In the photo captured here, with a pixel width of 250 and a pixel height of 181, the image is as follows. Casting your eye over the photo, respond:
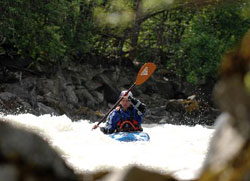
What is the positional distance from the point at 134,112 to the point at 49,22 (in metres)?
8.18

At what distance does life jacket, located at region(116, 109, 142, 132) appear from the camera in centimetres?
893

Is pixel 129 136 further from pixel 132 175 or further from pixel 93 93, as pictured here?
pixel 93 93

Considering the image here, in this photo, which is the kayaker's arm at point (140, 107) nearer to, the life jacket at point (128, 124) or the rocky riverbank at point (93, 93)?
the life jacket at point (128, 124)

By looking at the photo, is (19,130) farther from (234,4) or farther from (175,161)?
(234,4)

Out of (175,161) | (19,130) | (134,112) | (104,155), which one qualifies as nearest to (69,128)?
(134,112)

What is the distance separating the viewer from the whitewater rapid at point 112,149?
6695 millimetres

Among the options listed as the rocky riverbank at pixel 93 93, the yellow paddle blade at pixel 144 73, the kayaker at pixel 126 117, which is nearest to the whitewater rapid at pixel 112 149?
the kayaker at pixel 126 117

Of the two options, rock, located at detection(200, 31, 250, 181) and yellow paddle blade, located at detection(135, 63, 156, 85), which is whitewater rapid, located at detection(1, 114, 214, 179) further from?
rock, located at detection(200, 31, 250, 181)

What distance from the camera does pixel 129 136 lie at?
839cm

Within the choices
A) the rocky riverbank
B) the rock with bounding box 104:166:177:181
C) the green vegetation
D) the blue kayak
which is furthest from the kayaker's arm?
the green vegetation

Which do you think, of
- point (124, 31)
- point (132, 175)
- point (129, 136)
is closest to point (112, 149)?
point (129, 136)

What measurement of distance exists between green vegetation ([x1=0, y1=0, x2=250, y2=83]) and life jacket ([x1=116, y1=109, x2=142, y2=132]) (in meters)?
7.15

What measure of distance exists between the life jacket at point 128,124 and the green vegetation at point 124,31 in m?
7.15

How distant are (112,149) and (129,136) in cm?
49
